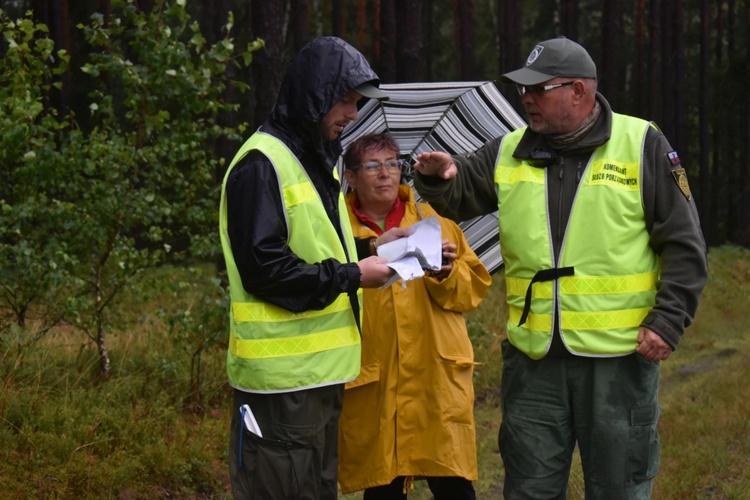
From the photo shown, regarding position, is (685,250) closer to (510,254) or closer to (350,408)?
(510,254)

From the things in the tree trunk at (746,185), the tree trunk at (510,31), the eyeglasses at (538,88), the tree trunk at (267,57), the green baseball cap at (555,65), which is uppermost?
the tree trunk at (510,31)

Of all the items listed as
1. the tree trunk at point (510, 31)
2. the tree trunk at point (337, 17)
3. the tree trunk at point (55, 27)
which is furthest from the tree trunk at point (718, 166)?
the tree trunk at point (55, 27)

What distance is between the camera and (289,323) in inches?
143

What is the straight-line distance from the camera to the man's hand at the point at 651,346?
12.5 ft

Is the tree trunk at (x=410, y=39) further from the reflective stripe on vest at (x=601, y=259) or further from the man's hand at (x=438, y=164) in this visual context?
the reflective stripe on vest at (x=601, y=259)

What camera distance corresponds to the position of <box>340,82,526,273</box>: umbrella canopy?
15.6 ft

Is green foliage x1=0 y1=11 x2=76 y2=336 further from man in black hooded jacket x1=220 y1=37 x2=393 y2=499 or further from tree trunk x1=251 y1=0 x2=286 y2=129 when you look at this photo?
tree trunk x1=251 y1=0 x2=286 y2=129

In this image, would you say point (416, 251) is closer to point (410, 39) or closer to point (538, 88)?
point (538, 88)

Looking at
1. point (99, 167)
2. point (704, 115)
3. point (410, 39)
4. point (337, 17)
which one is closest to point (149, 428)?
point (99, 167)

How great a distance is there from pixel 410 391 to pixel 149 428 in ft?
6.30

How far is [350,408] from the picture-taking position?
4.68 meters

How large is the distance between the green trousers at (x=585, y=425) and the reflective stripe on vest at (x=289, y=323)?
87cm

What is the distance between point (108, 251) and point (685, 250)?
402cm

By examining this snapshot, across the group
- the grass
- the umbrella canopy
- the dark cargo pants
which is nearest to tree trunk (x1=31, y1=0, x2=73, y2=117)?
the grass
